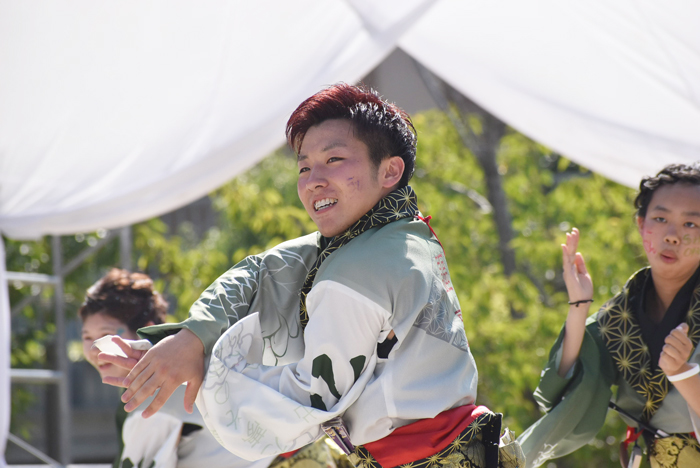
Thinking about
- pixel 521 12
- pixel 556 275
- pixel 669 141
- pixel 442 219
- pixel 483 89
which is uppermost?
pixel 521 12

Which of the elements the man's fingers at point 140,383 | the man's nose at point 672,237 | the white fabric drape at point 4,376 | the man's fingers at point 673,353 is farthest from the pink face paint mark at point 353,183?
the white fabric drape at point 4,376

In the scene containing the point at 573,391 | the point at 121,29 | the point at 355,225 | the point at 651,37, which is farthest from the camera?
the point at 121,29

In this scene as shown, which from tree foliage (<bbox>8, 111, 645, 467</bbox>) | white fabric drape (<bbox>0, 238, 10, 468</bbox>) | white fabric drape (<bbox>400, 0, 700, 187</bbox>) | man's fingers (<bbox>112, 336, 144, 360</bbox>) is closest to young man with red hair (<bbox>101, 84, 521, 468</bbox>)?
man's fingers (<bbox>112, 336, 144, 360</bbox>)

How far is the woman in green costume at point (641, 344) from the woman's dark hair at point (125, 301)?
1268 mm

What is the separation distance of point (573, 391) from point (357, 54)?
63.1 inches

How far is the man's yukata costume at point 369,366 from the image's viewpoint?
142 centimetres

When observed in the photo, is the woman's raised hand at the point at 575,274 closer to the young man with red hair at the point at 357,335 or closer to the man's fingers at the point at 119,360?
the young man with red hair at the point at 357,335

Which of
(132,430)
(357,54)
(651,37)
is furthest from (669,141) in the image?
(132,430)

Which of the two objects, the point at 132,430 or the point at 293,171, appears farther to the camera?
the point at 293,171

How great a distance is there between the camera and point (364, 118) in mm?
1631

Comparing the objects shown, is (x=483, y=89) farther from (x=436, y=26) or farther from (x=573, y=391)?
(x=573, y=391)

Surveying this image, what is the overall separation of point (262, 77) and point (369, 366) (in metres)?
1.88

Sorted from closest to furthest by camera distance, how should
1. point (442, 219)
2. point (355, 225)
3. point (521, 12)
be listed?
point (355, 225), point (521, 12), point (442, 219)

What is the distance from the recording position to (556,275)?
5816 millimetres
